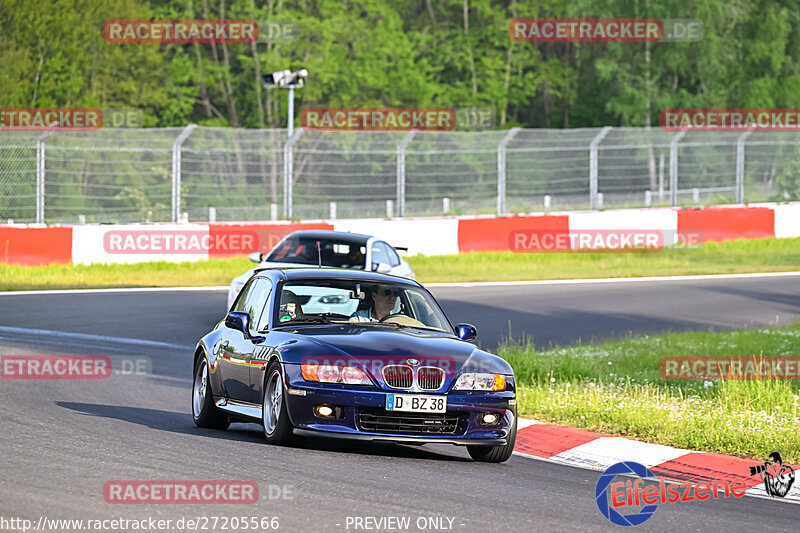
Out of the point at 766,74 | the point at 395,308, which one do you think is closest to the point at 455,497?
the point at 395,308

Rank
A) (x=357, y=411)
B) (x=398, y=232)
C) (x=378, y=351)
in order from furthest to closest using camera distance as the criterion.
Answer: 1. (x=398, y=232)
2. (x=378, y=351)
3. (x=357, y=411)

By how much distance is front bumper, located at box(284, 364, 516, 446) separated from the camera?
8.88 metres

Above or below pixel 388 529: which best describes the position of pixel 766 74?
above

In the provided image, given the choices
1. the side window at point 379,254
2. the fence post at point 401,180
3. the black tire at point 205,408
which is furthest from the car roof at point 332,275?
the fence post at point 401,180

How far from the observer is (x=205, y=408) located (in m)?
10.6

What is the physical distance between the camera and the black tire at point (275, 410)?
29.8ft

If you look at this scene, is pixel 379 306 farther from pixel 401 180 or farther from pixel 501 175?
pixel 501 175

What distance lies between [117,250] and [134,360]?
38.0ft

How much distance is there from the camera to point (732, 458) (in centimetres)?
939

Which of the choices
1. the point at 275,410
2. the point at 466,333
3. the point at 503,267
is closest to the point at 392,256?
the point at 466,333

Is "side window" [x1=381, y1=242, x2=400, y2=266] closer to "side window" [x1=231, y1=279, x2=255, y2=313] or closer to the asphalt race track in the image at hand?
the asphalt race track

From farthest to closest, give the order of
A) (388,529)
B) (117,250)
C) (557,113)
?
(557,113)
(117,250)
(388,529)

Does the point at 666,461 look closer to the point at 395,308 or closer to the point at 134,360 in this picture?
the point at 395,308

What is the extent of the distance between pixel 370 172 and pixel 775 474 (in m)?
23.5
